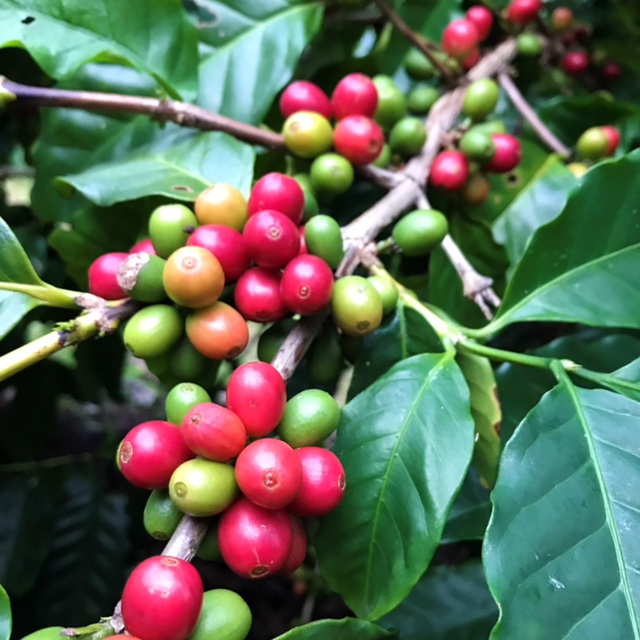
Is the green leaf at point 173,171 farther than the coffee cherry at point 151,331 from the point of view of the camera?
Yes

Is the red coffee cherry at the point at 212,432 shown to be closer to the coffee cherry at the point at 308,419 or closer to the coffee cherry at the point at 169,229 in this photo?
the coffee cherry at the point at 308,419

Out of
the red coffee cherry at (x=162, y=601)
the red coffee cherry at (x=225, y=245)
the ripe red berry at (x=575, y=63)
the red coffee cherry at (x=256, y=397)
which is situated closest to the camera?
the red coffee cherry at (x=162, y=601)

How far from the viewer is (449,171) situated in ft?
3.34

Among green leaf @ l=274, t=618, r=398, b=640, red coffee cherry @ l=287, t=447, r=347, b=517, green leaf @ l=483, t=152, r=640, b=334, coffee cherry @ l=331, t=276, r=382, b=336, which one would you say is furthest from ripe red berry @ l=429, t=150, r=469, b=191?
green leaf @ l=274, t=618, r=398, b=640

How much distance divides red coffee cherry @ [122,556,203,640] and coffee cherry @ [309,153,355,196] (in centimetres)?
59

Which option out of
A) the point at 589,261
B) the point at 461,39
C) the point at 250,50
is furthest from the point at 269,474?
the point at 461,39

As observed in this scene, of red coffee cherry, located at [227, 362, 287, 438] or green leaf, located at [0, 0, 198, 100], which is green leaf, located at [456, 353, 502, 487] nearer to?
red coffee cherry, located at [227, 362, 287, 438]

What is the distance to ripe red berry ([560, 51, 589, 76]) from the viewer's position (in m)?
1.52

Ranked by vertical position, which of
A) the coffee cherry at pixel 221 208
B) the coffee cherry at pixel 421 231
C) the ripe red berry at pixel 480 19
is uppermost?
the ripe red berry at pixel 480 19

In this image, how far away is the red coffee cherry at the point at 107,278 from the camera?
71 centimetres

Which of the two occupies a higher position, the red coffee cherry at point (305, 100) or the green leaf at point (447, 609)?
the red coffee cherry at point (305, 100)

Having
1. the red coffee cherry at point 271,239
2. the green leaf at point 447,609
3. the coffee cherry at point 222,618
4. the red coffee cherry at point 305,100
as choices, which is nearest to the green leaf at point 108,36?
the red coffee cherry at point 305,100

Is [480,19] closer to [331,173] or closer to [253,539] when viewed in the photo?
[331,173]

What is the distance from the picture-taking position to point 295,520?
61 cm
